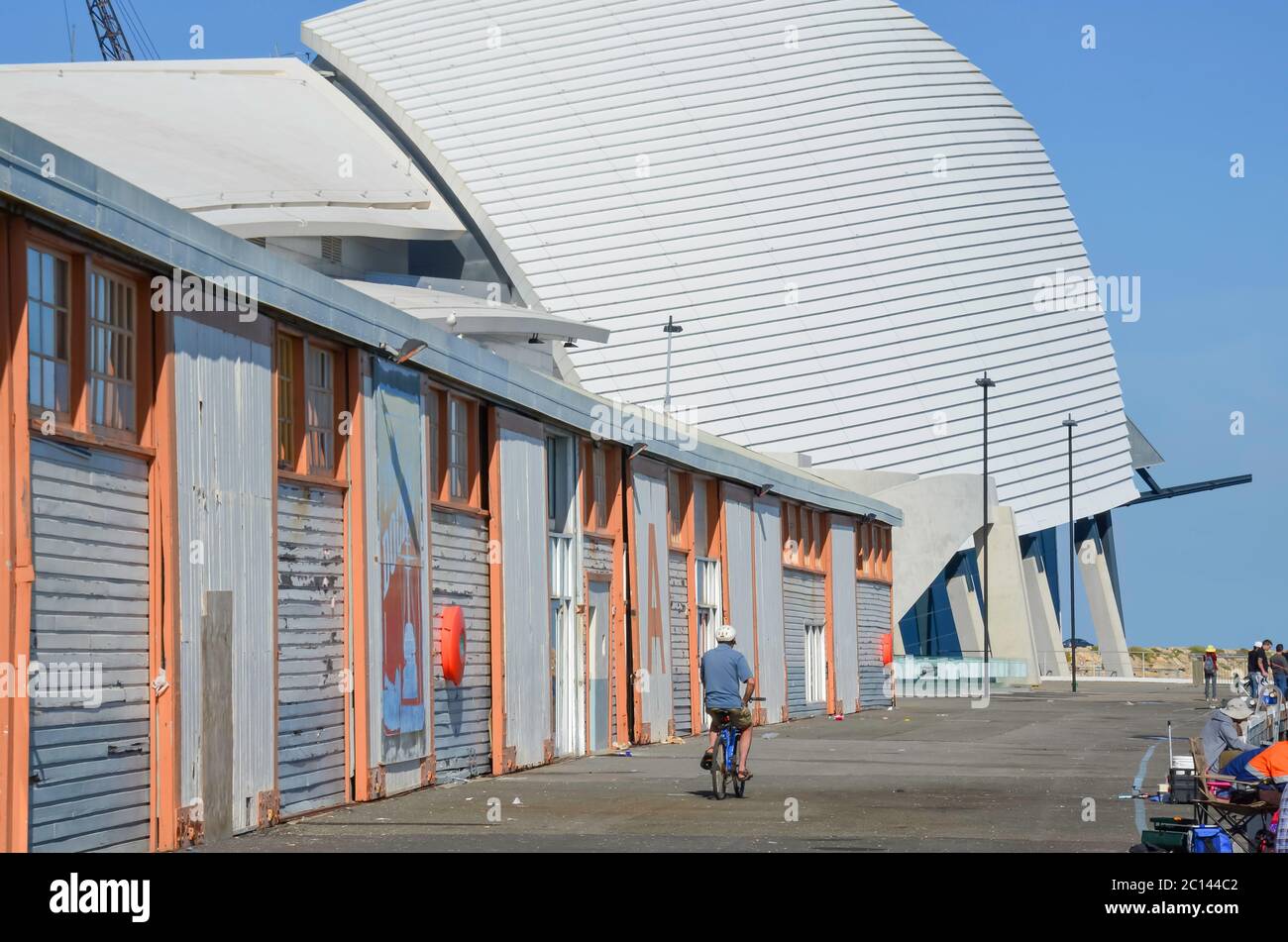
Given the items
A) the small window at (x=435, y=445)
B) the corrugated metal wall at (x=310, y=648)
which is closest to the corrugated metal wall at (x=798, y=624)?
the small window at (x=435, y=445)

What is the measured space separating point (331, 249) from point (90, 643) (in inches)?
1465

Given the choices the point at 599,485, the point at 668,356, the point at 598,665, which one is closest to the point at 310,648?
the point at 598,665

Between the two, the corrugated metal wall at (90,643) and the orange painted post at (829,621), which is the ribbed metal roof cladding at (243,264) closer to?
the corrugated metal wall at (90,643)

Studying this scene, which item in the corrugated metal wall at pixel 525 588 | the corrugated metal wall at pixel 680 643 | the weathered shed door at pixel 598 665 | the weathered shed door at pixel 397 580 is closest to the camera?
the weathered shed door at pixel 397 580

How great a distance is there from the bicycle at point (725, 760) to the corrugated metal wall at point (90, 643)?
579cm

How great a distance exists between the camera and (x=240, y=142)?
160 feet

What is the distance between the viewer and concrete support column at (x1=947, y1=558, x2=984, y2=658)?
6341cm

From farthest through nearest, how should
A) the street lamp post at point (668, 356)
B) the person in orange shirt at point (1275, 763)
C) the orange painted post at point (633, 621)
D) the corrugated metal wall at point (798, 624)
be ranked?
the street lamp post at point (668, 356)
the corrugated metal wall at point (798, 624)
the orange painted post at point (633, 621)
the person in orange shirt at point (1275, 763)

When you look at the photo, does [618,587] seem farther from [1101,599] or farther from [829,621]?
[1101,599]

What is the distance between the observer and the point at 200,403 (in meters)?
13.5

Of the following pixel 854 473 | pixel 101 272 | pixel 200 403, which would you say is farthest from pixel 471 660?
pixel 854 473

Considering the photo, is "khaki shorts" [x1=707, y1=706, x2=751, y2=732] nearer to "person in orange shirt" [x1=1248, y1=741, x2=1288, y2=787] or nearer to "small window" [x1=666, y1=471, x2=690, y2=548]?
"person in orange shirt" [x1=1248, y1=741, x2=1288, y2=787]

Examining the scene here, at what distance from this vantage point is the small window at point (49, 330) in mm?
11492
